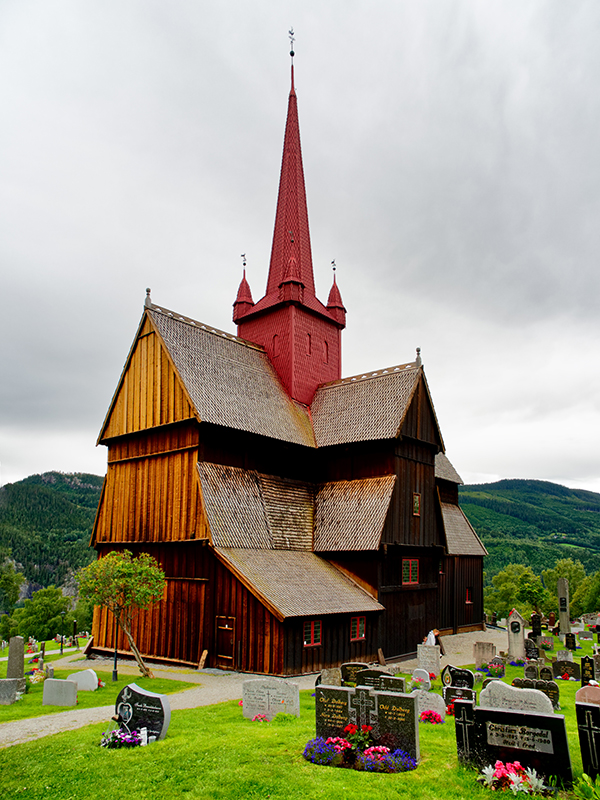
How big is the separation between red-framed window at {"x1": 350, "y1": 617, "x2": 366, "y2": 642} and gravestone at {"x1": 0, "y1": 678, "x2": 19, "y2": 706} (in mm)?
11679

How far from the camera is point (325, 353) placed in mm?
34031

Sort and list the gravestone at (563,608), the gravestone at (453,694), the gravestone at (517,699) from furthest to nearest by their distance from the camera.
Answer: the gravestone at (563,608), the gravestone at (453,694), the gravestone at (517,699)

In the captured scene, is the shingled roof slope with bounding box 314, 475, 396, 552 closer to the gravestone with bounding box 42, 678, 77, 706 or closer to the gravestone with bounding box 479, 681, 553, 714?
the gravestone with bounding box 42, 678, 77, 706

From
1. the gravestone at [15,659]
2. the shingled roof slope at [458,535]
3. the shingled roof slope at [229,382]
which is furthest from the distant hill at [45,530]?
the gravestone at [15,659]

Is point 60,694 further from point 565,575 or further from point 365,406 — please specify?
point 565,575

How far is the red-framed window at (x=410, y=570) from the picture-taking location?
27141 mm

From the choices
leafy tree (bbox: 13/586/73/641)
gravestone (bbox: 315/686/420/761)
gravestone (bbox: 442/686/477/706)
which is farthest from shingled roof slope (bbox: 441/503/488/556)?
leafy tree (bbox: 13/586/73/641)

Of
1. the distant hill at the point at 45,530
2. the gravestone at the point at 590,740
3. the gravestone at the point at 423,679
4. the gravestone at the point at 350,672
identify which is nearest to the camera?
the gravestone at the point at 590,740

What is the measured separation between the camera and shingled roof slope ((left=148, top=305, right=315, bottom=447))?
25.2 meters

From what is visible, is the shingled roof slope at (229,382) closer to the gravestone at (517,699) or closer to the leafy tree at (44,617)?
the gravestone at (517,699)

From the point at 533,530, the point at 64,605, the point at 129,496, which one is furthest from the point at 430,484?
the point at 533,530

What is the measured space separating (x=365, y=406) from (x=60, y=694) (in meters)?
17.8

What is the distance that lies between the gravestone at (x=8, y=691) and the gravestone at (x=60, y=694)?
3.68 ft

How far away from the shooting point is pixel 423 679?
1716cm
